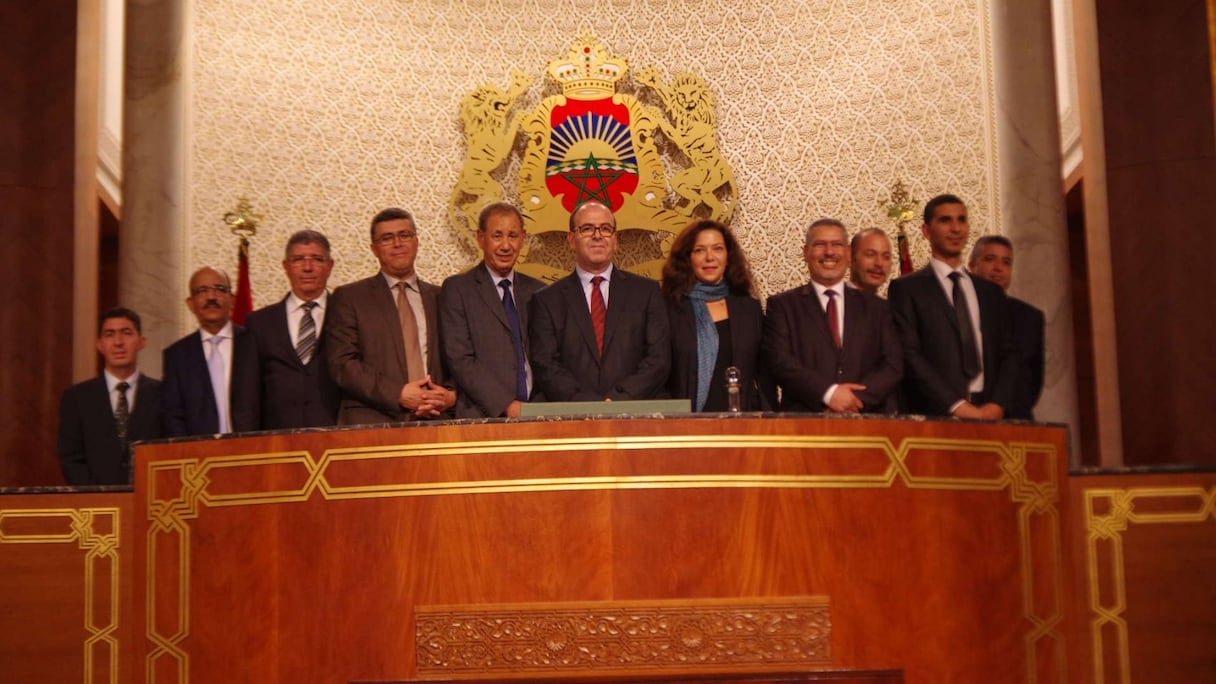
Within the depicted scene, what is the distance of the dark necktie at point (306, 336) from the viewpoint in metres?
6.05

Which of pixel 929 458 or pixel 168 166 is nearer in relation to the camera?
pixel 929 458

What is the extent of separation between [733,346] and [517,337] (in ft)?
2.65

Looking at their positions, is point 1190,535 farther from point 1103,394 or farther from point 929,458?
point 1103,394

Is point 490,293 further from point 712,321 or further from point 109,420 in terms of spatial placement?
point 109,420

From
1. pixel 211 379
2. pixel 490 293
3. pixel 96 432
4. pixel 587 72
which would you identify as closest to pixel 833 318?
pixel 490 293

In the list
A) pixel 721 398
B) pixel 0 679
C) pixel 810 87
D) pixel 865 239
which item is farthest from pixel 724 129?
pixel 0 679

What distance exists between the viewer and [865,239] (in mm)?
6711

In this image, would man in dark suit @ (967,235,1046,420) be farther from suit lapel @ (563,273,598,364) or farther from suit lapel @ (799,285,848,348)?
suit lapel @ (563,273,598,364)

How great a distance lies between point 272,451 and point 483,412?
2.72 feet

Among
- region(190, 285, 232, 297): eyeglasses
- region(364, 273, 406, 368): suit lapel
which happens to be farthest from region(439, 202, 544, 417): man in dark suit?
region(190, 285, 232, 297): eyeglasses

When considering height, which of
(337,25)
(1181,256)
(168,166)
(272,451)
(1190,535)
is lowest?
(1190,535)

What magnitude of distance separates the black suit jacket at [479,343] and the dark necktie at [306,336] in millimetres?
612

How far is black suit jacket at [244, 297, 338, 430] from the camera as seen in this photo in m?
5.96

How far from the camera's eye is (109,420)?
6.14 metres
